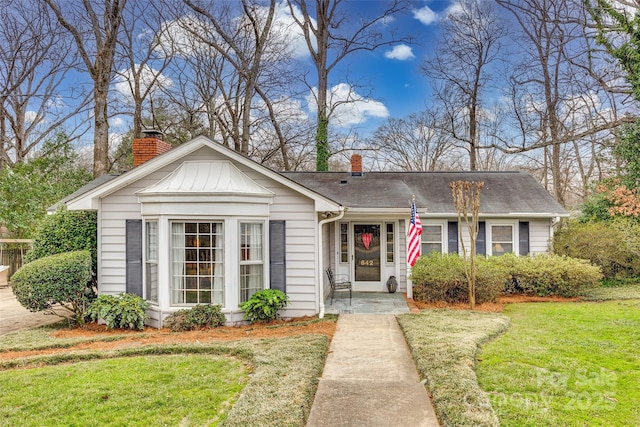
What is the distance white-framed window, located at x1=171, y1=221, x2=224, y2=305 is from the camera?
8461 mm

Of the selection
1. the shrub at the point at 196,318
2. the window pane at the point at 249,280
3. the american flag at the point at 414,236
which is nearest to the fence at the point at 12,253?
the shrub at the point at 196,318

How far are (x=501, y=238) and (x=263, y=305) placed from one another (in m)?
8.14

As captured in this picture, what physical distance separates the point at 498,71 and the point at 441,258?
14.3 m

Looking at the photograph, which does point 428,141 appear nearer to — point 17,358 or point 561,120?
point 561,120

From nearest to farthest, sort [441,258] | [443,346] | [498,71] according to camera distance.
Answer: [443,346]
[441,258]
[498,71]

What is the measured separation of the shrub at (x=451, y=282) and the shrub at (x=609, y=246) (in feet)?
12.7

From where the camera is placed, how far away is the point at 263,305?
333 inches

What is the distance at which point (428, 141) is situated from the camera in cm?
2675

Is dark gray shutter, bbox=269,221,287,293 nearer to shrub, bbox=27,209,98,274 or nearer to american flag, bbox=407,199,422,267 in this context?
american flag, bbox=407,199,422,267

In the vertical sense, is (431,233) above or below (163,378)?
above

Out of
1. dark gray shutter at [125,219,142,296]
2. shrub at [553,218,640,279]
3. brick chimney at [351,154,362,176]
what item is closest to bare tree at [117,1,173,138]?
brick chimney at [351,154,362,176]

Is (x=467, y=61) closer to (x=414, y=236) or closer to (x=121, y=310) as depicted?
(x=414, y=236)

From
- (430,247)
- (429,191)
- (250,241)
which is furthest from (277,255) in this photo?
(429,191)

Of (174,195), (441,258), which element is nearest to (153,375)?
(174,195)
